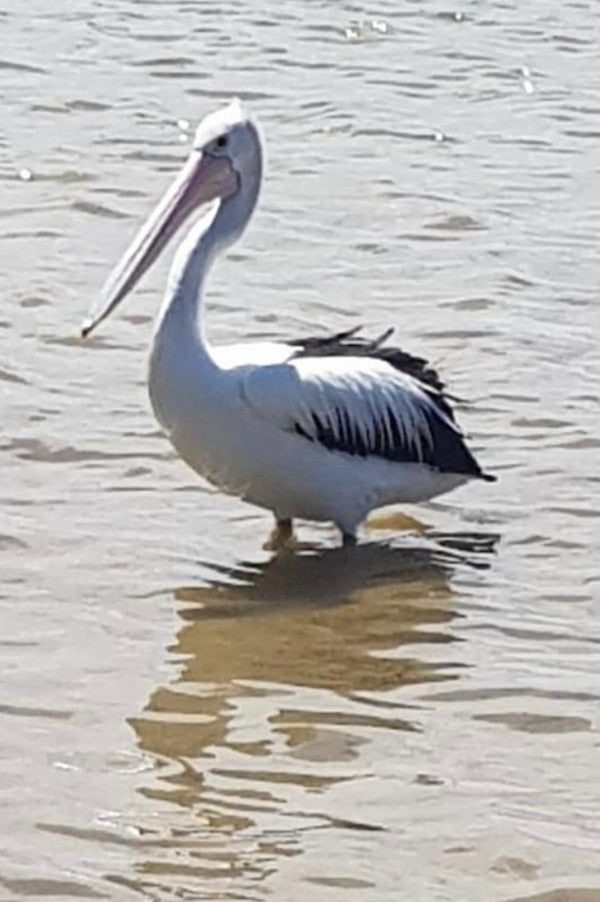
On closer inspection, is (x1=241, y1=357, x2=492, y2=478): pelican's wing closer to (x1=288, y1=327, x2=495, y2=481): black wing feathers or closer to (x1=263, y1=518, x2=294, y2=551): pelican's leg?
(x1=288, y1=327, x2=495, y2=481): black wing feathers

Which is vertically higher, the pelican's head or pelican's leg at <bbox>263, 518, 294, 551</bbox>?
the pelican's head

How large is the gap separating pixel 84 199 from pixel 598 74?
299cm

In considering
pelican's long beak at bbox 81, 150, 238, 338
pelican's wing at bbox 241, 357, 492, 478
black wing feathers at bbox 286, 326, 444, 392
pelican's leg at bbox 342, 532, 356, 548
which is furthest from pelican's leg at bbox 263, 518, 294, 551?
pelican's long beak at bbox 81, 150, 238, 338

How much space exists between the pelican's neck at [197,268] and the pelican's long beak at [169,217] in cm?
5

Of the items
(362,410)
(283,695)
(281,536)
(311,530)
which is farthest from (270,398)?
(283,695)

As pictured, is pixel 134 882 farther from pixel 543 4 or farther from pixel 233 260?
pixel 543 4

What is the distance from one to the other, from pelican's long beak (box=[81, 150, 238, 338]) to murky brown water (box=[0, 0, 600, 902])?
0.50m

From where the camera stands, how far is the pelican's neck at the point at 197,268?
688 centimetres

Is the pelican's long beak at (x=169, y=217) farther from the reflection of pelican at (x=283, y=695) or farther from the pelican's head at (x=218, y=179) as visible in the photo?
the reflection of pelican at (x=283, y=695)

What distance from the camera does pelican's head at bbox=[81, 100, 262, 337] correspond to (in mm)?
7254

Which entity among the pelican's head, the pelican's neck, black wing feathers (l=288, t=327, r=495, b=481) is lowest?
black wing feathers (l=288, t=327, r=495, b=481)

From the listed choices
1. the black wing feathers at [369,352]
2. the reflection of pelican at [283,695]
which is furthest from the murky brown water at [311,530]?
the black wing feathers at [369,352]

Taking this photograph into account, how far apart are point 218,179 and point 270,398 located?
2.40 ft

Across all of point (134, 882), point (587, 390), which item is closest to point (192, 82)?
point (587, 390)
